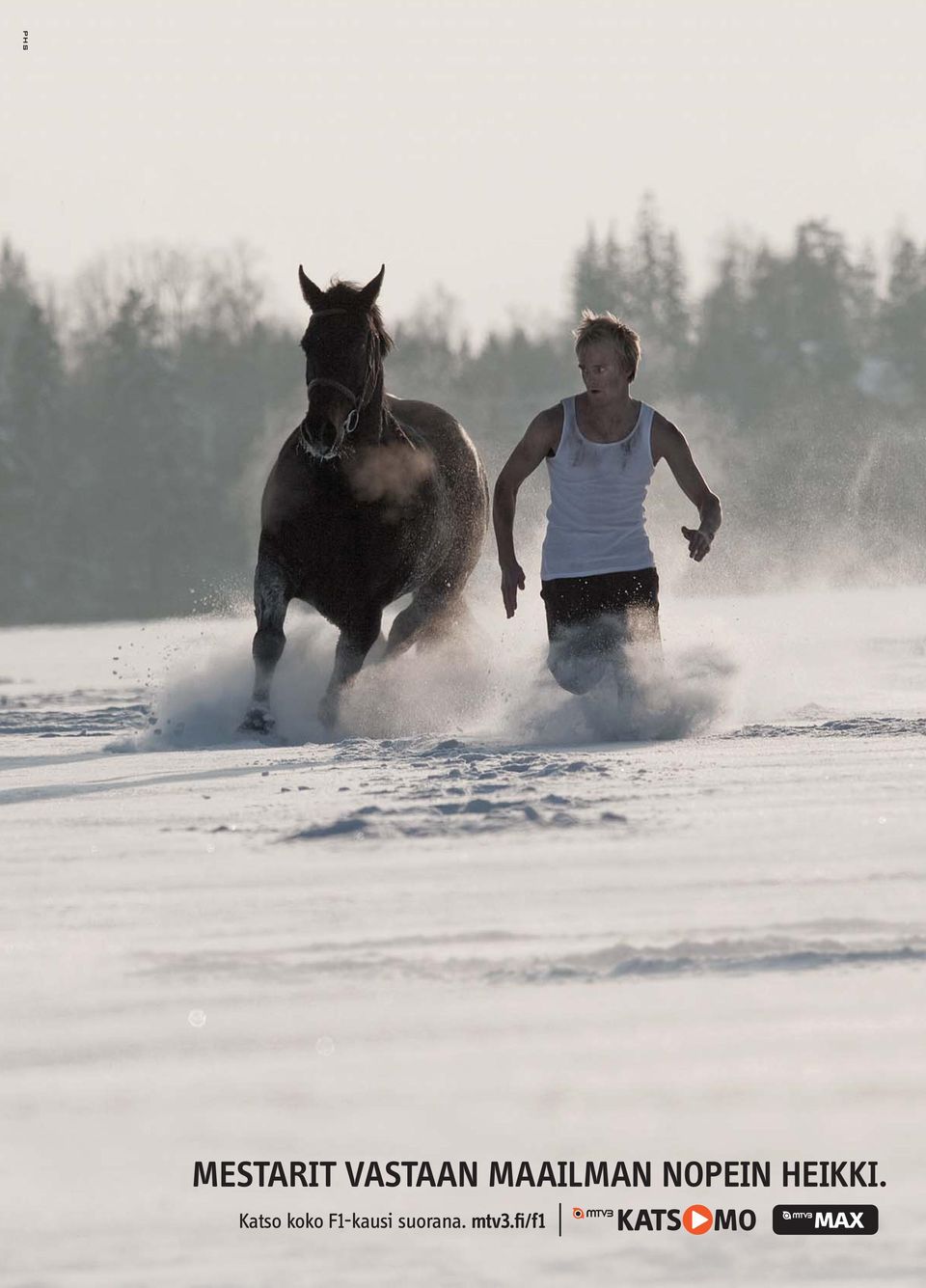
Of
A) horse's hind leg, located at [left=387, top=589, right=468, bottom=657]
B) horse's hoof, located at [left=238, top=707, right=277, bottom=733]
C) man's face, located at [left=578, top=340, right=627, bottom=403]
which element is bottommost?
horse's hoof, located at [left=238, top=707, right=277, bottom=733]

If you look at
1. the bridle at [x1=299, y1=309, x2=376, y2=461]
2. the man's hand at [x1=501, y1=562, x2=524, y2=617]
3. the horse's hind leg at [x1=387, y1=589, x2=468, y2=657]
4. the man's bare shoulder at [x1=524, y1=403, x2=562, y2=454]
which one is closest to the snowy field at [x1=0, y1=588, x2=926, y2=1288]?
the man's hand at [x1=501, y1=562, x2=524, y2=617]

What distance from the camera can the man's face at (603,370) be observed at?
825 cm

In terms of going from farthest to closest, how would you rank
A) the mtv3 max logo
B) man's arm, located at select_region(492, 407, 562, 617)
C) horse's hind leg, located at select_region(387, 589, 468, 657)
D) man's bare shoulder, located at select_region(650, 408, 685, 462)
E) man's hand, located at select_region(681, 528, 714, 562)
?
1. horse's hind leg, located at select_region(387, 589, 468, 657)
2. man's bare shoulder, located at select_region(650, 408, 685, 462)
3. man's arm, located at select_region(492, 407, 562, 617)
4. man's hand, located at select_region(681, 528, 714, 562)
5. the mtv3 max logo

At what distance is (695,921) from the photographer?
3594mm

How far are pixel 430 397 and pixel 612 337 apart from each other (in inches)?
2615

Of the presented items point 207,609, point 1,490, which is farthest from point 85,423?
point 207,609

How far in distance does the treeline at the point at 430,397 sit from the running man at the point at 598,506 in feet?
140

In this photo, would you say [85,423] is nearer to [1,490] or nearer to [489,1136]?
[1,490]

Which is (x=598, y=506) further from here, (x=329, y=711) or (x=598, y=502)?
(x=329, y=711)

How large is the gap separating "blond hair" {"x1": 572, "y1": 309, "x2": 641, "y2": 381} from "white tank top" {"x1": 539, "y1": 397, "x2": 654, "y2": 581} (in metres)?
0.20

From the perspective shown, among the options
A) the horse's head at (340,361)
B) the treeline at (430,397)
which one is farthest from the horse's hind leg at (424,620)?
the treeline at (430,397)

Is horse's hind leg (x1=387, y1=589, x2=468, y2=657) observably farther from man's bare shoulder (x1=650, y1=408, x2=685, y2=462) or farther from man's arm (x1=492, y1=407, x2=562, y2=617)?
man's bare shoulder (x1=650, y1=408, x2=685, y2=462)

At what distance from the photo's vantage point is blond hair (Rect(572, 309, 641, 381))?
8.30m

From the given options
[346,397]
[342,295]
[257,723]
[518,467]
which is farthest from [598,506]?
[257,723]
